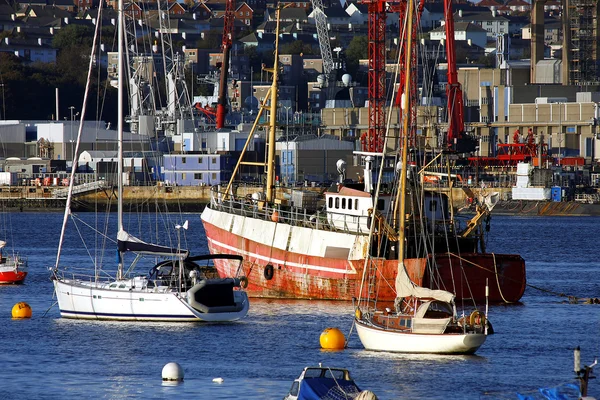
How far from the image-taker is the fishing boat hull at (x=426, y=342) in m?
40.5

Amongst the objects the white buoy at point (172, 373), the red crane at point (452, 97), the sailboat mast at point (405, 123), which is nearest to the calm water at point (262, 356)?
the white buoy at point (172, 373)

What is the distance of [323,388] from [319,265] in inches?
Answer: 861

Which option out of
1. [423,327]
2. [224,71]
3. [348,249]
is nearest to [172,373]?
[423,327]

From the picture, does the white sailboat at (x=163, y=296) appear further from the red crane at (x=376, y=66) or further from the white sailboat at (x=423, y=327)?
the red crane at (x=376, y=66)

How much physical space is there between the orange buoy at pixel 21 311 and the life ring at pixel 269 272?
10.1 metres

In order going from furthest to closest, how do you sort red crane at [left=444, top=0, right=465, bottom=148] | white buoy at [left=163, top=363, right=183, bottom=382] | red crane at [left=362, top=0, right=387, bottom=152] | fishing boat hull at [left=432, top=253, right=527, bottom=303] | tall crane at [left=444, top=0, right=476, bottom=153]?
tall crane at [left=444, top=0, right=476, bottom=153]
red crane at [left=444, top=0, right=465, bottom=148]
red crane at [left=362, top=0, right=387, bottom=152]
fishing boat hull at [left=432, top=253, right=527, bottom=303]
white buoy at [left=163, top=363, right=183, bottom=382]

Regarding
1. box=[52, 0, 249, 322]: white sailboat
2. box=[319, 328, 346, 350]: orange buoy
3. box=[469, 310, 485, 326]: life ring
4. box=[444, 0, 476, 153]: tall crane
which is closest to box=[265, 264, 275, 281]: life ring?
box=[52, 0, 249, 322]: white sailboat

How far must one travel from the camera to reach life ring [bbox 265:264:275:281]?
57.4 meters

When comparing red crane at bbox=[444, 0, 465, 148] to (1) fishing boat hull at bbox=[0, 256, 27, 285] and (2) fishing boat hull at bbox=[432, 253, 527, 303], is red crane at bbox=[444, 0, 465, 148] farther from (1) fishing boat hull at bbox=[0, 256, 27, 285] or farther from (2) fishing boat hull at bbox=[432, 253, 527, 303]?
(2) fishing boat hull at bbox=[432, 253, 527, 303]

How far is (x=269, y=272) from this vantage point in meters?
57.5

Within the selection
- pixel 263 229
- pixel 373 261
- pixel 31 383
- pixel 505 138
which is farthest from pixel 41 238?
pixel 505 138

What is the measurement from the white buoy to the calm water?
27 centimetres

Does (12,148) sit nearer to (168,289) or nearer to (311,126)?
(311,126)

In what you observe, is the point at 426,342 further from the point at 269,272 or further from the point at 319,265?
the point at 269,272
